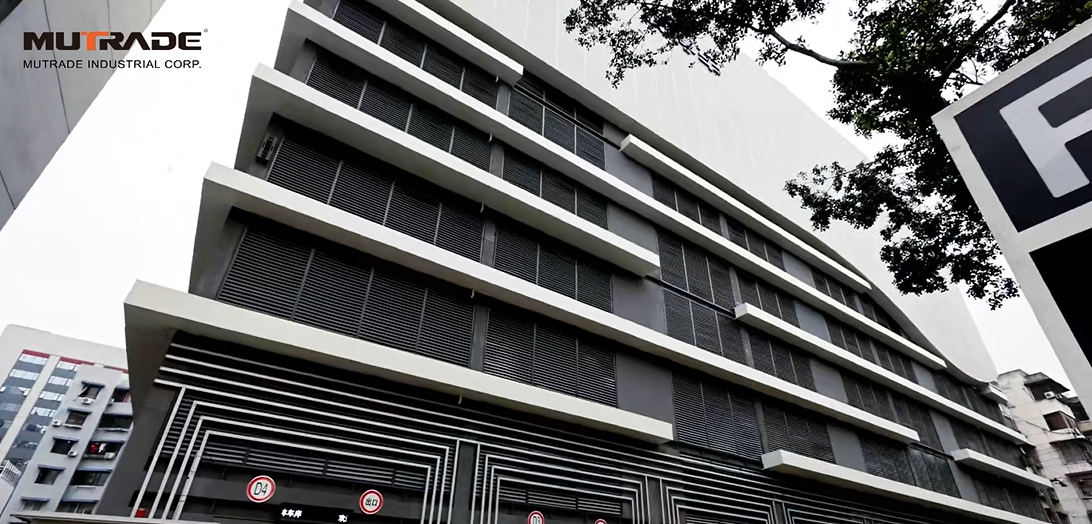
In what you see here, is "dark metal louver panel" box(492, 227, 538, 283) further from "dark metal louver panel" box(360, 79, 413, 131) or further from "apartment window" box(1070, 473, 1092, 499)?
"apartment window" box(1070, 473, 1092, 499)

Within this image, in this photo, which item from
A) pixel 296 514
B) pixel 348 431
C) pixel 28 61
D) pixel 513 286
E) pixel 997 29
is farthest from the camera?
pixel 513 286

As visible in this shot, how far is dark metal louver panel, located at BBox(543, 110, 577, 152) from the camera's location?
486 inches

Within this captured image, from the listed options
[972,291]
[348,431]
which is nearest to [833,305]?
[972,291]

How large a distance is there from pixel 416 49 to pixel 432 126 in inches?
77.3

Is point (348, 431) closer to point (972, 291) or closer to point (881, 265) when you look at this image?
point (972, 291)

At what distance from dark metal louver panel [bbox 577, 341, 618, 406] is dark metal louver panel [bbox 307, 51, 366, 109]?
6.10 meters

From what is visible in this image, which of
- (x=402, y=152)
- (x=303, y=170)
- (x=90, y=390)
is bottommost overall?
(x=303, y=170)

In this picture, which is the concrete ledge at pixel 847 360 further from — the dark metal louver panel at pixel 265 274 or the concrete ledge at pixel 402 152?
the dark metal louver panel at pixel 265 274

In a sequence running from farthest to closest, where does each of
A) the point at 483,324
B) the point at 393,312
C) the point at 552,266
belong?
the point at 552,266 < the point at 483,324 < the point at 393,312

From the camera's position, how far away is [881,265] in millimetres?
21453

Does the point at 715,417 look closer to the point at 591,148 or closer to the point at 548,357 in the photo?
the point at 548,357

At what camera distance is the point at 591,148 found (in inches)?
517

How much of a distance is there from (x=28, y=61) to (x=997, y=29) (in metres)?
11.2

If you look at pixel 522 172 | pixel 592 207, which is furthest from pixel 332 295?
pixel 592 207
